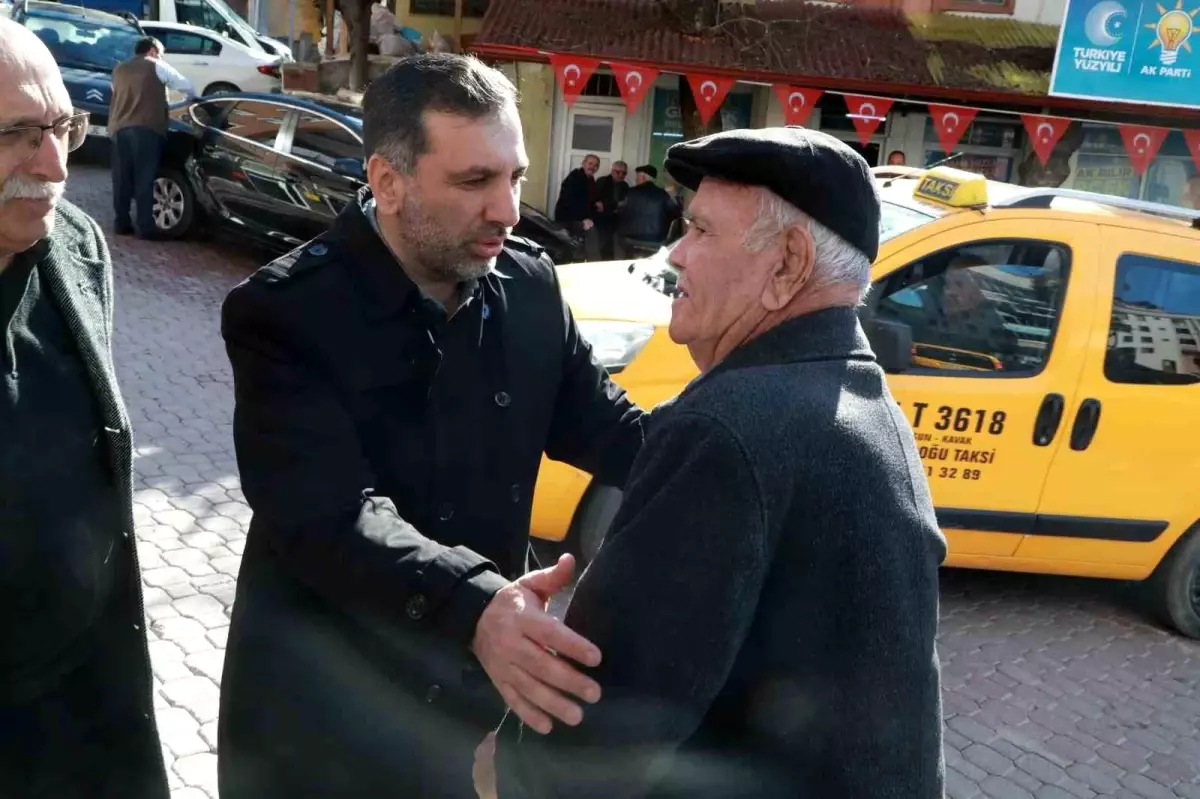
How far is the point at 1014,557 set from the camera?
5.14m

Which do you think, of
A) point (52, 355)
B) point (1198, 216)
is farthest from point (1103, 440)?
point (52, 355)

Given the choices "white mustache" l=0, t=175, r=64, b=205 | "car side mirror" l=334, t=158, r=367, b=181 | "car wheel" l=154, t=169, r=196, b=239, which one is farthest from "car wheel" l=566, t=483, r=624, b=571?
"car wheel" l=154, t=169, r=196, b=239

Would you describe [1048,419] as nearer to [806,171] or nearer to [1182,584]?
[1182,584]

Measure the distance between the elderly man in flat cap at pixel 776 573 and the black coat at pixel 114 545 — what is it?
3.42 ft

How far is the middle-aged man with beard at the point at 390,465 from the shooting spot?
5.77 feet

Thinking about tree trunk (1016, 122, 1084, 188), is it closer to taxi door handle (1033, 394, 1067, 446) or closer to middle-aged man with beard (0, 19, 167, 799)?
taxi door handle (1033, 394, 1067, 446)

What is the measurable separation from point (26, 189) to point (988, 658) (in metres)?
4.31

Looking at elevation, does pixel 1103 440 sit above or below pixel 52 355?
below

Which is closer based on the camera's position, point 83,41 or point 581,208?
point 581,208

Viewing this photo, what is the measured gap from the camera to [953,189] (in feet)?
16.5

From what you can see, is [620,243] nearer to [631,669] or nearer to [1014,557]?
[1014,557]

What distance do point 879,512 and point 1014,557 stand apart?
408cm

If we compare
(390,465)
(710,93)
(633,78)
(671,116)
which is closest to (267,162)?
(633,78)

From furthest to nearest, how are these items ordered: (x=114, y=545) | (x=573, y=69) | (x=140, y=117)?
(x=573, y=69)
(x=140, y=117)
(x=114, y=545)
